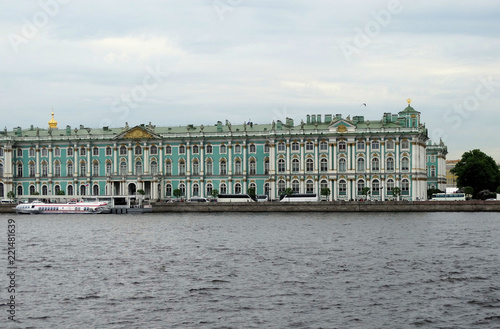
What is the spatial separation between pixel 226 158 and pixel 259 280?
193 ft

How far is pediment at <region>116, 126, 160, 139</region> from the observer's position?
85.9 metres

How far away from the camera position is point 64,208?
254 feet

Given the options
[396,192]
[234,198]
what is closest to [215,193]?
[234,198]

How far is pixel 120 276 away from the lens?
27312mm

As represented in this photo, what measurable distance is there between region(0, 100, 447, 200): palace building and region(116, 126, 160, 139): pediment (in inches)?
4.1

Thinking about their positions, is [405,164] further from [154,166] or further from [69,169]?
[69,169]

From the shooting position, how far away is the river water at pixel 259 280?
20.7 meters

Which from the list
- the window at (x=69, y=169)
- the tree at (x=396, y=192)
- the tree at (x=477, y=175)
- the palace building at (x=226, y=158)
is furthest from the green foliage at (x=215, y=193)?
the tree at (x=477, y=175)

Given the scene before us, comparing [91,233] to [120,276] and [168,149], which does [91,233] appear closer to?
[120,276]

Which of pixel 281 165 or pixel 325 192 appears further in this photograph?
pixel 281 165

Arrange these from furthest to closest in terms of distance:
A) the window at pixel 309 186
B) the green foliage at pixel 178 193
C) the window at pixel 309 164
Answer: the green foliage at pixel 178 193, the window at pixel 309 164, the window at pixel 309 186

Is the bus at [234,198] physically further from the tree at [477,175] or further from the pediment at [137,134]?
the tree at [477,175]

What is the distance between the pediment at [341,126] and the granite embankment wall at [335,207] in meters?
10.9

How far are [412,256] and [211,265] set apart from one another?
26.6 feet
